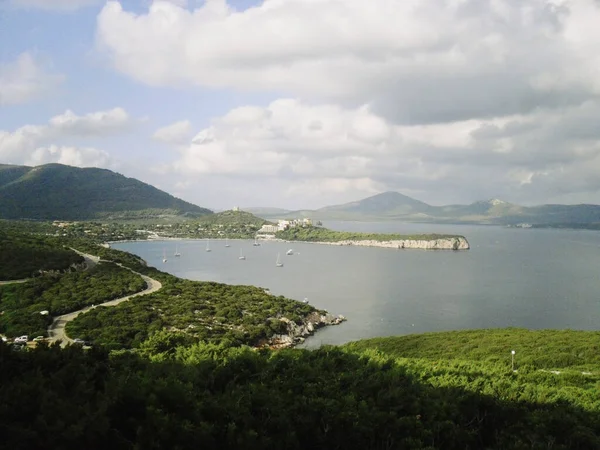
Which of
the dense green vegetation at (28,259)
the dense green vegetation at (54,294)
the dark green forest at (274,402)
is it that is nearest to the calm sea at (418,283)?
the dense green vegetation at (54,294)

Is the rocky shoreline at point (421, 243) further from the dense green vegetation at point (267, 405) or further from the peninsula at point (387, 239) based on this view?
the dense green vegetation at point (267, 405)

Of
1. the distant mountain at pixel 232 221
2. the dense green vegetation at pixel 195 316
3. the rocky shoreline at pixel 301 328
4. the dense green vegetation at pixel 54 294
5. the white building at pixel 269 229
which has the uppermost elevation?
the distant mountain at pixel 232 221

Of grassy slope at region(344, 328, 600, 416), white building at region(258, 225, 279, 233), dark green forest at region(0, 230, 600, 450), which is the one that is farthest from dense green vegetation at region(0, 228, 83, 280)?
white building at region(258, 225, 279, 233)

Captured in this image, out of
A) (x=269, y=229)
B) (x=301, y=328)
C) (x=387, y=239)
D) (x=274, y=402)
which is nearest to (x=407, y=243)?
(x=387, y=239)

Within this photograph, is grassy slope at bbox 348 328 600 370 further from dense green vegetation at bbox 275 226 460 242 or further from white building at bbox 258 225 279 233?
white building at bbox 258 225 279 233

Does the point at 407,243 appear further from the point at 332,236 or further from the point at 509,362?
the point at 509,362

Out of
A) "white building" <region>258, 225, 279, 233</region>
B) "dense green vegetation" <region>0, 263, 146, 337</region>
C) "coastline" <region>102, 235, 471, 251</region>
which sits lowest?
"dense green vegetation" <region>0, 263, 146, 337</region>

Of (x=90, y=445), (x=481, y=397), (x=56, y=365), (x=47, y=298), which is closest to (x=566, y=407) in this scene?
(x=481, y=397)
